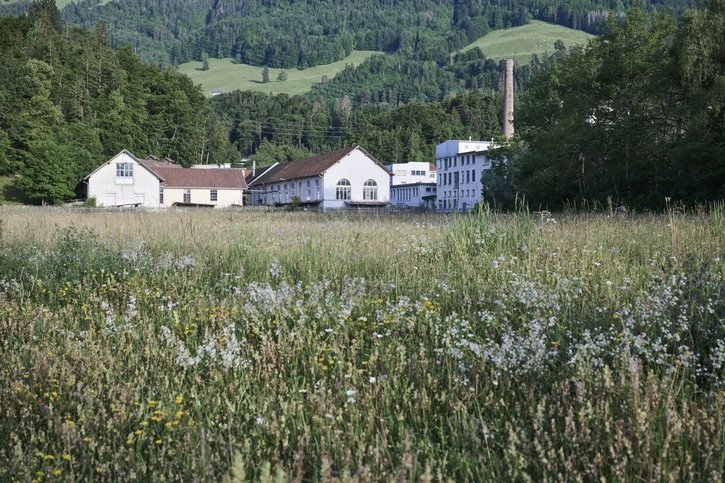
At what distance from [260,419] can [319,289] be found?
3.27 meters

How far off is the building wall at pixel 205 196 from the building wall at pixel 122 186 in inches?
187

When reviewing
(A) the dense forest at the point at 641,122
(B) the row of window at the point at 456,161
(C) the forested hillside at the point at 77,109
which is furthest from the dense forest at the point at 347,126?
(A) the dense forest at the point at 641,122

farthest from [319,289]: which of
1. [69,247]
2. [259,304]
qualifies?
[69,247]

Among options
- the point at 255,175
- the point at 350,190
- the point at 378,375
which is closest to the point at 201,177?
the point at 350,190

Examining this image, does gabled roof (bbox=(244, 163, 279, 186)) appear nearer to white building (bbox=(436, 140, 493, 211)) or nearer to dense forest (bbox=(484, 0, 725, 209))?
white building (bbox=(436, 140, 493, 211))

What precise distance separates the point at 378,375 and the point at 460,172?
103131 millimetres

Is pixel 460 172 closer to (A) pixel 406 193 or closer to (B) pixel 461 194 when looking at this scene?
(B) pixel 461 194

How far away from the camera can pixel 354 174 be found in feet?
282

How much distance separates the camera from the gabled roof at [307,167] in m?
84.8

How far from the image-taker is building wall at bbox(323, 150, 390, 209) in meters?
84.8

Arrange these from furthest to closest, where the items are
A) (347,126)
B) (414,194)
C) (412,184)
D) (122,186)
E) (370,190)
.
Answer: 1. (347,126)
2. (412,184)
3. (414,194)
4. (370,190)
5. (122,186)

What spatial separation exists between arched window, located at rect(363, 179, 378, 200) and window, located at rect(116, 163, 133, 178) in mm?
28056

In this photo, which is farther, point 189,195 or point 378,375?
point 189,195

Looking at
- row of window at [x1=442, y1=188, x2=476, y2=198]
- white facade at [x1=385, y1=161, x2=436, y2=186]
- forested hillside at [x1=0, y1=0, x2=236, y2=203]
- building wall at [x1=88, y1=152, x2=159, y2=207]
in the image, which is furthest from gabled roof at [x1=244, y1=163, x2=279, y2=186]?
white facade at [x1=385, y1=161, x2=436, y2=186]
